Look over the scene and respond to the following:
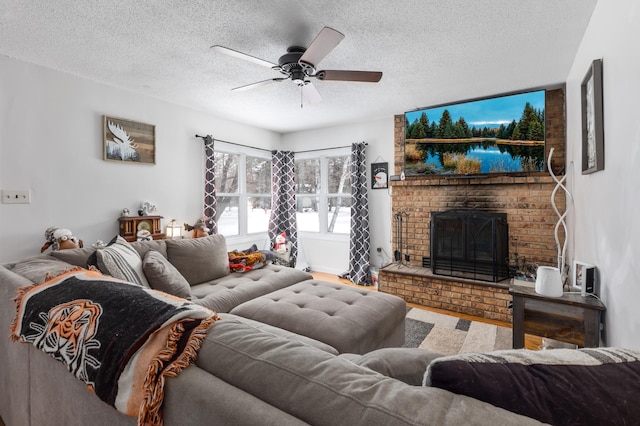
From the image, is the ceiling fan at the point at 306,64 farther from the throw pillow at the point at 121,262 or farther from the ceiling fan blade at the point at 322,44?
the throw pillow at the point at 121,262

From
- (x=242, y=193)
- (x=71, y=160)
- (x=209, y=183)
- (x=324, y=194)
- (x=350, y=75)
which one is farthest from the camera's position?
(x=324, y=194)

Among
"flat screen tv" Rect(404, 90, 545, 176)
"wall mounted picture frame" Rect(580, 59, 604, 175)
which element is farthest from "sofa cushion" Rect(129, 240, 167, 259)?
"wall mounted picture frame" Rect(580, 59, 604, 175)

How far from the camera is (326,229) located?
516 cm

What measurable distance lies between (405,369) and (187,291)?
1.85 meters

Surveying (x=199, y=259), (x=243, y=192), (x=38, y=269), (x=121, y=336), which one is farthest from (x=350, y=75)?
(x=243, y=192)

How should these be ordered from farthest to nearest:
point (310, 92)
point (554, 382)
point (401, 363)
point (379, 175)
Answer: point (379, 175)
point (310, 92)
point (401, 363)
point (554, 382)

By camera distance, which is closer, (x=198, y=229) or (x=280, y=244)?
(x=198, y=229)

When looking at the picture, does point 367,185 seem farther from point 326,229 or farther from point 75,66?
point 75,66

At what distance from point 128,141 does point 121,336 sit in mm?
3045

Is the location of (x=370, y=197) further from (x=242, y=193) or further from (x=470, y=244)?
(x=242, y=193)

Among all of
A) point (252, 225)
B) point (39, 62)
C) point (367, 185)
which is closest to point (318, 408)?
point (39, 62)

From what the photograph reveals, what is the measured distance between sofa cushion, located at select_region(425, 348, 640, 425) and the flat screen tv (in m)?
3.22

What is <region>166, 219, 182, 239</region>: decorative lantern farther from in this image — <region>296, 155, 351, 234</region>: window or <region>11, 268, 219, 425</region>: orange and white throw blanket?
<region>11, 268, 219, 425</region>: orange and white throw blanket

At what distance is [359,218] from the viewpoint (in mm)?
4539
